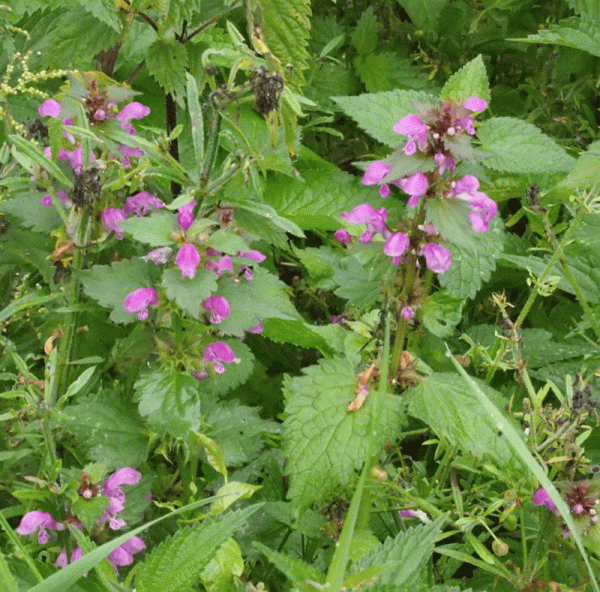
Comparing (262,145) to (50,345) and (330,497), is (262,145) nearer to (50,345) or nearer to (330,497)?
(50,345)

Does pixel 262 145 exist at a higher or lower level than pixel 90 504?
higher

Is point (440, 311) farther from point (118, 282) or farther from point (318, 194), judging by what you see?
point (318, 194)

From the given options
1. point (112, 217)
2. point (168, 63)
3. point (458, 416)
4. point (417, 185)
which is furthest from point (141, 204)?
point (458, 416)

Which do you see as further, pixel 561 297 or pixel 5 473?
pixel 561 297

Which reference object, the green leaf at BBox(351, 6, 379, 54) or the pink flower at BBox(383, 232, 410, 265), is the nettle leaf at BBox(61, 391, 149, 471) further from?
the green leaf at BBox(351, 6, 379, 54)

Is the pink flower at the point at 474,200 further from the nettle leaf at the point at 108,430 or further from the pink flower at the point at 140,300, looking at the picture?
the nettle leaf at the point at 108,430

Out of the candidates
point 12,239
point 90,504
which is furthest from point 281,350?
point 90,504
